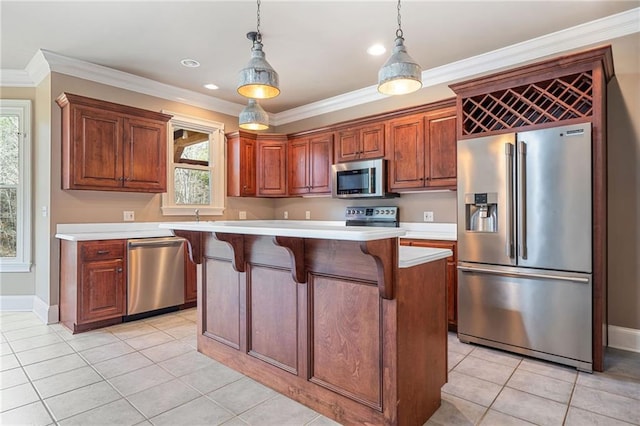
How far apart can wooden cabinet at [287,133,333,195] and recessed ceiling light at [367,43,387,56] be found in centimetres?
134

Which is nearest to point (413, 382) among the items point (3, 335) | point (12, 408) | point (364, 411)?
point (364, 411)

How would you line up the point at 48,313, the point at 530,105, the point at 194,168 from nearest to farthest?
the point at 530,105, the point at 48,313, the point at 194,168

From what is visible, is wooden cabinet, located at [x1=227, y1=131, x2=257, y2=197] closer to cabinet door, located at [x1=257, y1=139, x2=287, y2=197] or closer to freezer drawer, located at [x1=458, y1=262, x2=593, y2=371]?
cabinet door, located at [x1=257, y1=139, x2=287, y2=197]

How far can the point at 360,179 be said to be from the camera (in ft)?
14.3

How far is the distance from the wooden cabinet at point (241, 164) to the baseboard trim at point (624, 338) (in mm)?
4433

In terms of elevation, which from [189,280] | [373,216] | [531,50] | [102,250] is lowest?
[189,280]

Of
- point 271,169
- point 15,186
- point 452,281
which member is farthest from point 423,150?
point 15,186

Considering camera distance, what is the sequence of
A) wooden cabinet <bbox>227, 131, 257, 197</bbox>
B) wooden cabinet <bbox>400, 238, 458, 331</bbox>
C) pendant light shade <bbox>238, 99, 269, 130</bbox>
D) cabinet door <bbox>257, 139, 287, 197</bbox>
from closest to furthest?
1. pendant light shade <bbox>238, 99, 269, 130</bbox>
2. wooden cabinet <bbox>400, 238, 458, 331</bbox>
3. wooden cabinet <bbox>227, 131, 257, 197</bbox>
4. cabinet door <bbox>257, 139, 287, 197</bbox>

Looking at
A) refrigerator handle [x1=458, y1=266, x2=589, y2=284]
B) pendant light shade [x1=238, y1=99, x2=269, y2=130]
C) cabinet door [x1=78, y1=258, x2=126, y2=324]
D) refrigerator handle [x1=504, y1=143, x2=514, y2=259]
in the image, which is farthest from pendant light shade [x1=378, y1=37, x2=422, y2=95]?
cabinet door [x1=78, y1=258, x2=126, y2=324]

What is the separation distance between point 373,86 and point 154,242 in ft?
10.8

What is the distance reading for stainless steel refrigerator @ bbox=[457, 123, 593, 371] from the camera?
8.55ft

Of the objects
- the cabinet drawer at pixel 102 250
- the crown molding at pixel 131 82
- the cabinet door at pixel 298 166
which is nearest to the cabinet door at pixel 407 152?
the cabinet door at pixel 298 166

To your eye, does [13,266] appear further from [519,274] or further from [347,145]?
[519,274]

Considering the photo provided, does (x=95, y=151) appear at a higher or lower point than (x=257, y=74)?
lower
